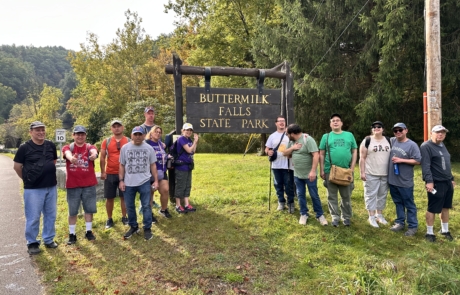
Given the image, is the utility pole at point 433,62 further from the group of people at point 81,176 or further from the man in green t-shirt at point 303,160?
the group of people at point 81,176

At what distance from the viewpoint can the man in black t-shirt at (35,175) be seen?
166 inches

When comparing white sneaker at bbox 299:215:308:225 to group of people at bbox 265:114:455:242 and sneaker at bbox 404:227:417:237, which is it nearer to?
group of people at bbox 265:114:455:242

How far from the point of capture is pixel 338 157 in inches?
193

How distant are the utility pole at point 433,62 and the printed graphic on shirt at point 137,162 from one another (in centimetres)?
497

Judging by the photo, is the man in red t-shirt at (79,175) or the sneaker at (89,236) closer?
the man in red t-shirt at (79,175)

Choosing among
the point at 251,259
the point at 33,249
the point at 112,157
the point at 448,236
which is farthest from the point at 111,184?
the point at 448,236

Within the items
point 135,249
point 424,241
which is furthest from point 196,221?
point 424,241

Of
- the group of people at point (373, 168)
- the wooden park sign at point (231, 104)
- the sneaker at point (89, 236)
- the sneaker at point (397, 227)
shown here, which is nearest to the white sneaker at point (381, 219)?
the group of people at point (373, 168)

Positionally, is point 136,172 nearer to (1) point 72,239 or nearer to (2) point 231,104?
(1) point 72,239

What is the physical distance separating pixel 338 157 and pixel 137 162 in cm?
310

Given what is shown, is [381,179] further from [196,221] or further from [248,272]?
[196,221]

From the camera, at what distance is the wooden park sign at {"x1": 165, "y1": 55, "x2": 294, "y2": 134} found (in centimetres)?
616

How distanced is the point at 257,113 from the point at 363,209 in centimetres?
285

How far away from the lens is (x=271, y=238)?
4688 mm
